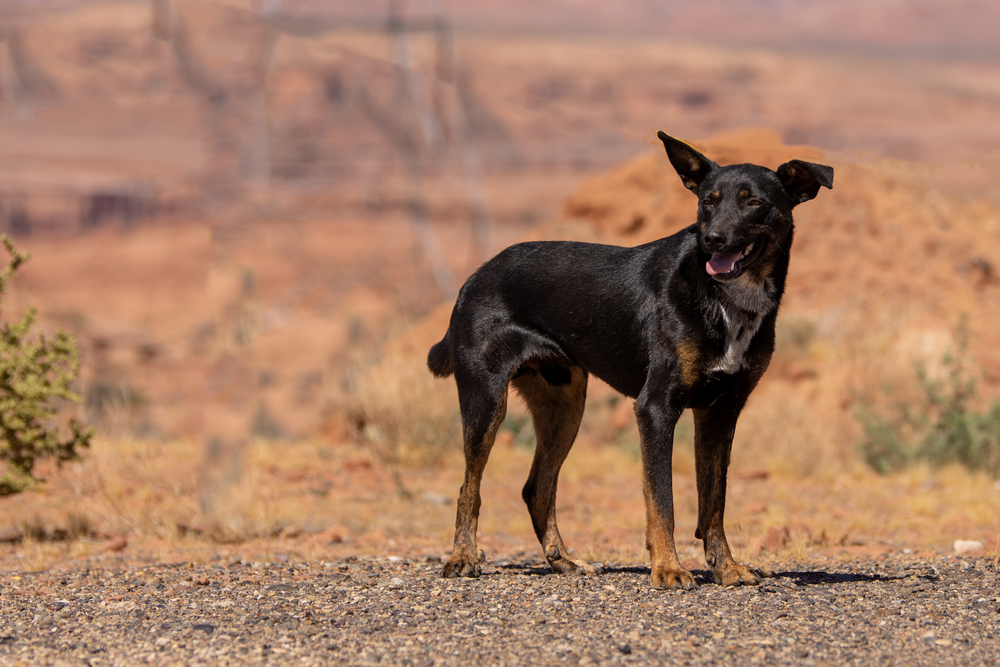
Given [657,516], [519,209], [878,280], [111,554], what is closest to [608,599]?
[657,516]

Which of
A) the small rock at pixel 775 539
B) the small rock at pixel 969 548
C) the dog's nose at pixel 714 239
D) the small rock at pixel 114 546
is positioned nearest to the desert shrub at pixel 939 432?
the small rock at pixel 969 548

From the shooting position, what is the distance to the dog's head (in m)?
5.27

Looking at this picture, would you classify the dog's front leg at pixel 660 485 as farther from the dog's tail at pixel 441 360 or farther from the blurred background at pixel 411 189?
the blurred background at pixel 411 189

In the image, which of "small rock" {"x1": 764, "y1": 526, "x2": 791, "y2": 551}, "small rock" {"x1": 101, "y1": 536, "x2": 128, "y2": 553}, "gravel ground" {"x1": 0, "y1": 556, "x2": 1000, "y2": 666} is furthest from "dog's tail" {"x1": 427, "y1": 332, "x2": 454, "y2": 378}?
"small rock" {"x1": 101, "y1": 536, "x2": 128, "y2": 553}

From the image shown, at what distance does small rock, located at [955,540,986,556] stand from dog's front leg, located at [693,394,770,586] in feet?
7.40

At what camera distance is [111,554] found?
25.6 ft

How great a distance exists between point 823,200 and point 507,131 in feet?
228

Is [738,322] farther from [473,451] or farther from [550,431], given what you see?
[473,451]

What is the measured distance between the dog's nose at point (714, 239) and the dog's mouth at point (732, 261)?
4.6 inches

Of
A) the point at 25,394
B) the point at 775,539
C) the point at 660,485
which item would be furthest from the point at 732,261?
the point at 25,394

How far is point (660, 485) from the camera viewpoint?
547 cm

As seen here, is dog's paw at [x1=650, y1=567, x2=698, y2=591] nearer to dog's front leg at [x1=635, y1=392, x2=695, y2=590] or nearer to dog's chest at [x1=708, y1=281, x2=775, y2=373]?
dog's front leg at [x1=635, y1=392, x2=695, y2=590]

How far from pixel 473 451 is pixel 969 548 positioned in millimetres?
3703

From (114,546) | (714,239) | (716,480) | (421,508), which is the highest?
(714,239)
